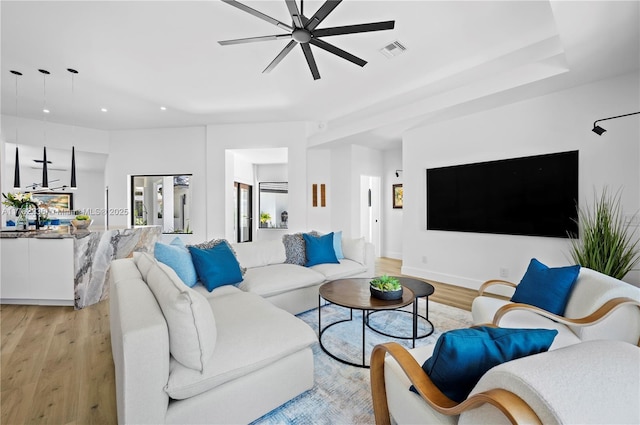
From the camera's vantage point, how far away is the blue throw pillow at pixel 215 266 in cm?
259

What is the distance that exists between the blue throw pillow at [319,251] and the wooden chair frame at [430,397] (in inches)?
87.7

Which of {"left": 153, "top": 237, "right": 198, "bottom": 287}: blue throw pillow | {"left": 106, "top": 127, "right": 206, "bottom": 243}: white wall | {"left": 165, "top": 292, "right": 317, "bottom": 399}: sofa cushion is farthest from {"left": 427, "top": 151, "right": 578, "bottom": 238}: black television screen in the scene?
{"left": 106, "top": 127, "right": 206, "bottom": 243}: white wall

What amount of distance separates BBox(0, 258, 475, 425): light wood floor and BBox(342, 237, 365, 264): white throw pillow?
139 centimetres

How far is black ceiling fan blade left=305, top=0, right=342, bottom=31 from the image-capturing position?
6.32 ft

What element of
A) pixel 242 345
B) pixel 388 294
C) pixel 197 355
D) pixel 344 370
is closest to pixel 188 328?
pixel 197 355

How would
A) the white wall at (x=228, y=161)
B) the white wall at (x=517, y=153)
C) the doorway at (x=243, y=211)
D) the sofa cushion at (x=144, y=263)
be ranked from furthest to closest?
1. the doorway at (x=243, y=211)
2. the white wall at (x=228, y=161)
3. the white wall at (x=517, y=153)
4. the sofa cushion at (x=144, y=263)

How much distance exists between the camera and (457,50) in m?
3.10

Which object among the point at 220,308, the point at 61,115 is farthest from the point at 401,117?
the point at 61,115

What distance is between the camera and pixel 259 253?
3.47 m

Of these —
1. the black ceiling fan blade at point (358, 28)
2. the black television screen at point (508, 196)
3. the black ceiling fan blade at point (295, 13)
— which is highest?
the black ceiling fan blade at point (295, 13)

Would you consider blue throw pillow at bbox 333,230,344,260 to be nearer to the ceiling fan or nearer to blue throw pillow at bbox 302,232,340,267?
blue throw pillow at bbox 302,232,340,267

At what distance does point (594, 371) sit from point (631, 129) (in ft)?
11.4

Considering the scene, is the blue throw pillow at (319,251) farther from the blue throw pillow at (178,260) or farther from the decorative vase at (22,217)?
the decorative vase at (22,217)

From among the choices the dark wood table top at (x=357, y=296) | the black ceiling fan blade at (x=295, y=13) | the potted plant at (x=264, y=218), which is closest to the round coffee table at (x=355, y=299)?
the dark wood table top at (x=357, y=296)
